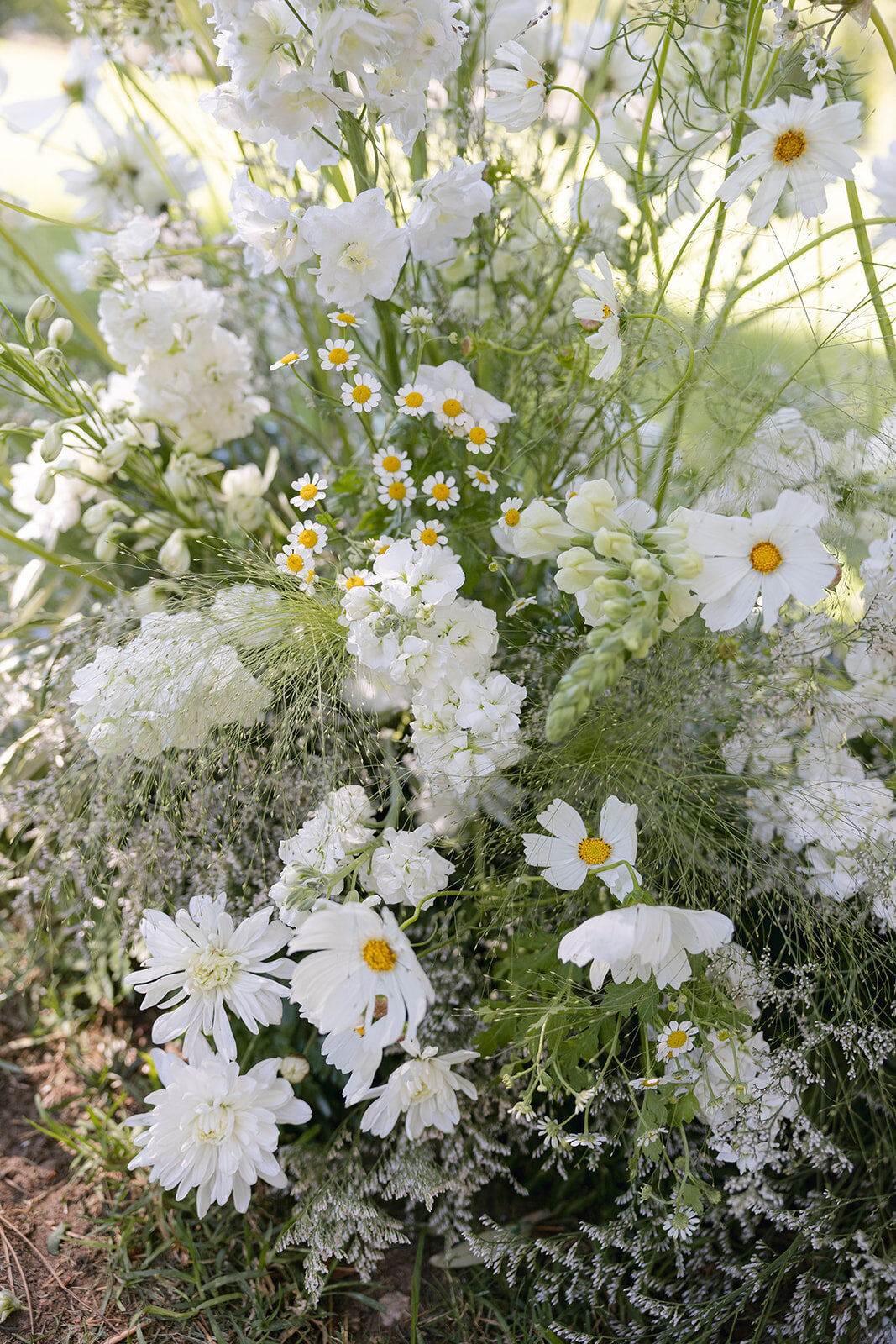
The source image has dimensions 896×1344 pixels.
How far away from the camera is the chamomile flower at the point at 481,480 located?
34.6 inches

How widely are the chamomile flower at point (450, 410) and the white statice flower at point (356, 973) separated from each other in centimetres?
47

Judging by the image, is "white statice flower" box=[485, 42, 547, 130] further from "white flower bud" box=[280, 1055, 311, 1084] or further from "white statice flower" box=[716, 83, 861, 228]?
"white flower bud" box=[280, 1055, 311, 1084]

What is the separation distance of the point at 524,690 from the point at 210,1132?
0.51 metres

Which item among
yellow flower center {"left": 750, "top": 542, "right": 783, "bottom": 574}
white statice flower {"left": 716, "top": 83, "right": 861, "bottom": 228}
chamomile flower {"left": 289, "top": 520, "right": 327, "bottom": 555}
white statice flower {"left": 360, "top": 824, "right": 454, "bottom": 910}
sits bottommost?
white statice flower {"left": 360, "top": 824, "right": 454, "bottom": 910}

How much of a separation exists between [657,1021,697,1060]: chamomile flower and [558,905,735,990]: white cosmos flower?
107 millimetres

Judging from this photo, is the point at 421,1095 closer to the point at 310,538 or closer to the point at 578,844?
the point at 578,844

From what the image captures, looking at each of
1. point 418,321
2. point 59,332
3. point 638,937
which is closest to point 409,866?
point 638,937

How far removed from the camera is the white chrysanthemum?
2.60 ft

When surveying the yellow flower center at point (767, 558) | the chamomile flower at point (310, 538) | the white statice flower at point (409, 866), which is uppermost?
the yellow flower center at point (767, 558)

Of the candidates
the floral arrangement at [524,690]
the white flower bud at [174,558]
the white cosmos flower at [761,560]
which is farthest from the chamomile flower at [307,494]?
the white cosmos flower at [761,560]

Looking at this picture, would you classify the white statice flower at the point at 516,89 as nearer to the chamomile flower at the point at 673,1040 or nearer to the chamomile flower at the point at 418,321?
the chamomile flower at the point at 418,321

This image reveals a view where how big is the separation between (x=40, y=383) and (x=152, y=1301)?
99cm

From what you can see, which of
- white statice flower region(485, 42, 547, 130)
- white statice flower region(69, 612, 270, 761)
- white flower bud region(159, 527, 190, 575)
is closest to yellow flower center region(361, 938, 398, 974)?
white statice flower region(69, 612, 270, 761)

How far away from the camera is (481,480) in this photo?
35.5 inches
